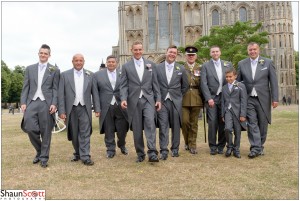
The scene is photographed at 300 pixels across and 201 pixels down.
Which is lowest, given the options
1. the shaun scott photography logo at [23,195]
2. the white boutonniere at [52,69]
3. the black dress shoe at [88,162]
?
the shaun scott photography logo at [23,195]

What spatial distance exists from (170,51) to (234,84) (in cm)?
147

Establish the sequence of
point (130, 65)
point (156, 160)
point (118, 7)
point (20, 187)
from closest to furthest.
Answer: point (20, 187) → point (156, 160) → point (130, 65) → point (118, 7)

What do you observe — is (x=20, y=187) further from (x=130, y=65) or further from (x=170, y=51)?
(x=170, y=51)

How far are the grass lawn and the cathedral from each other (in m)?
41.5

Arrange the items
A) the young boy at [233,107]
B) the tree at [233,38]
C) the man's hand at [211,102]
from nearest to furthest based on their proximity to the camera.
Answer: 1. the young boy at [233,107]
2. the man's hand at [211,102]
3. the tree at [233,38]

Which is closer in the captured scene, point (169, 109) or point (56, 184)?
point (56, 184)

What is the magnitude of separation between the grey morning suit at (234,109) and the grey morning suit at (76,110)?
279 centimetres

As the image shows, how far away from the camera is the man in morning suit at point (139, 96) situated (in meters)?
7.12

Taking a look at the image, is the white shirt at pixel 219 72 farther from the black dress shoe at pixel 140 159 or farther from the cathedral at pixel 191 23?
the cathedral at pixel 191 23

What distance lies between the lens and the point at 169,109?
25.1 feet

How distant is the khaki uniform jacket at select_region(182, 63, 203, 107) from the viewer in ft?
26.8

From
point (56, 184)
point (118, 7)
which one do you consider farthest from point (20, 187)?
point (118, 7)

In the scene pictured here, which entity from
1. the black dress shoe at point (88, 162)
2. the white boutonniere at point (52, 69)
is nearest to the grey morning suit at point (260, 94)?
the black dress shoe at point (88, 162)

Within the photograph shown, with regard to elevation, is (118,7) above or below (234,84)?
above
